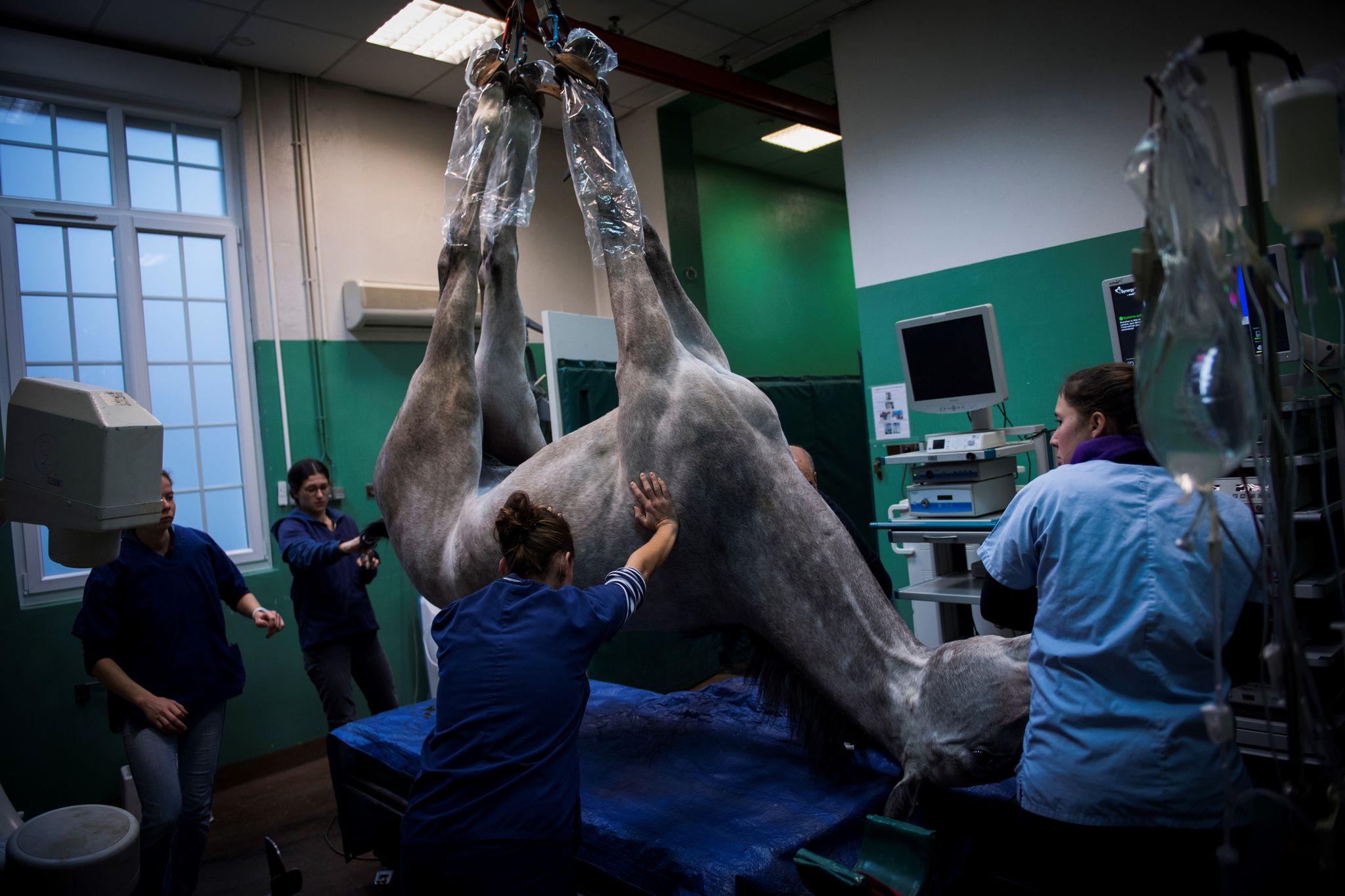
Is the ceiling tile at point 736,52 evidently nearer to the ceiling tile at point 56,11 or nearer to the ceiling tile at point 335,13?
the ceiling tile at point 335,13

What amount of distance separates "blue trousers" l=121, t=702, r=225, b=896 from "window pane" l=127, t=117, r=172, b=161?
3.16m

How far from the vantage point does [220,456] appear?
4578mm

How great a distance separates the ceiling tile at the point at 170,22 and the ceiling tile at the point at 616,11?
168 centimetres

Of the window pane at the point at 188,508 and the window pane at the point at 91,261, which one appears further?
the window pane at the point at 188,508

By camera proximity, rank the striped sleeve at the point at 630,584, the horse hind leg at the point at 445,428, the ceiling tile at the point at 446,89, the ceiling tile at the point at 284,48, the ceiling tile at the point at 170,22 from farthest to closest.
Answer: the ceiling tile at the point at 446,89
the ceiling tile at the point at 284,48
the ceiling tile at the point at 170,22
the horse hind leg at the point at 445,428
the striped sleeve at the point at 630,584

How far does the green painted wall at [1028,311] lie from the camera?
12.8 feet

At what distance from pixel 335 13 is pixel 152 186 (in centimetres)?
136

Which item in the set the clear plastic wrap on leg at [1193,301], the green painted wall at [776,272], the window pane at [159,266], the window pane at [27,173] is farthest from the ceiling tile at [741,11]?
the clear plastic wrap on leg at [1193,301]

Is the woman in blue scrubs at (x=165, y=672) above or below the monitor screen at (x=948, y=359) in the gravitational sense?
below

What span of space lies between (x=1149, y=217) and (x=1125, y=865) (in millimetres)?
1004

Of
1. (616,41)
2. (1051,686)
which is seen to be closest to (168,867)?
(1051,686)

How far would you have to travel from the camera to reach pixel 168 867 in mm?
2643

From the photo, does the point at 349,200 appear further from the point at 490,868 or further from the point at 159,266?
the point at 490,868

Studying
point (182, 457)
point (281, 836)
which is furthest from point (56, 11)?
point (281, 836)
